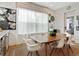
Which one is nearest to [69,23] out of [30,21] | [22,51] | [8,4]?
[30,21]

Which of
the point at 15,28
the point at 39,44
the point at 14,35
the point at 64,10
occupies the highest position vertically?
the point at 64,10

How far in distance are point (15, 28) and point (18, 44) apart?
0.91 ft

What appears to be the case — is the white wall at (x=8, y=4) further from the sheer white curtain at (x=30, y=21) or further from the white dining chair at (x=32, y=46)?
the white dining chair at (x=32, y=46)

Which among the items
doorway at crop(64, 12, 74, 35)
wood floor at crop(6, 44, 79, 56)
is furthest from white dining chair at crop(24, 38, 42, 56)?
doorway at crop(64, 12, 74, 35)

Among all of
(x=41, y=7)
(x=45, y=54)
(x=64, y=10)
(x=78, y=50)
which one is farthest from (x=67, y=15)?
(x=45, y=54)

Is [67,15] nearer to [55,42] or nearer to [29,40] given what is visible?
[55,42]

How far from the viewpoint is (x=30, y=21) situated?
1.72m

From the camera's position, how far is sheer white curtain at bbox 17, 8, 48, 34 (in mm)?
1706

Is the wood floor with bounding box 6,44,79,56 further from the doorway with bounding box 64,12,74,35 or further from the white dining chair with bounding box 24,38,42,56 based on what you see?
the doorway with bounding box 64,12,74,35

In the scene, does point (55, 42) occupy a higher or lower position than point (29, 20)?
lower

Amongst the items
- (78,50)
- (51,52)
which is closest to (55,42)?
(51,52)

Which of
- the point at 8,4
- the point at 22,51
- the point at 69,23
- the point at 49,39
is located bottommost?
the point at 22,51

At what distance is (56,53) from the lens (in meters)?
1.79

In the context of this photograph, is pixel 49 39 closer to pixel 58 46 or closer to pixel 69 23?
pixel 58 46
